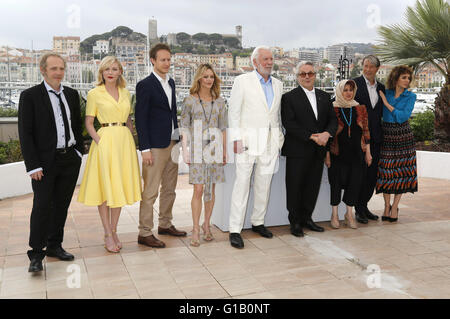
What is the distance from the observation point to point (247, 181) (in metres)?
4.14

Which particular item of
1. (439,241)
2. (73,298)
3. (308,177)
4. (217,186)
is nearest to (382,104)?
(308,177)

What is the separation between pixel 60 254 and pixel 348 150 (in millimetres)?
2993

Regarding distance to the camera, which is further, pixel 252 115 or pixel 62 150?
pixel 252 115

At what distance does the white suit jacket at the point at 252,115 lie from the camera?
157 inches

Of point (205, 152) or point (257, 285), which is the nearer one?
point (257, 285)

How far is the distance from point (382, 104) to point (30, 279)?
3.88 m

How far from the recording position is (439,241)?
4.29 metres

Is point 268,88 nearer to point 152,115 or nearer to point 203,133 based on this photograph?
point 203,133

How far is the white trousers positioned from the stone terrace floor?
0.28 m

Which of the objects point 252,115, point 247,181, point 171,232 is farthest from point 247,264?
point 252,115

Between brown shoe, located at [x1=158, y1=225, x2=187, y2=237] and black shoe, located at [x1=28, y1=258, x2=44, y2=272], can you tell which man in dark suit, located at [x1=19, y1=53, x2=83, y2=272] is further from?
brown shoe, located at [x1=158, y1=225, x2=187, y2=237]

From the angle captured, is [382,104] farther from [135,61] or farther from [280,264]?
[135,61]

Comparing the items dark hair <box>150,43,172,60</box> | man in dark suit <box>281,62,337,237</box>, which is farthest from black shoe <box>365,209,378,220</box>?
dark hair <box>150,43,172,60</box>

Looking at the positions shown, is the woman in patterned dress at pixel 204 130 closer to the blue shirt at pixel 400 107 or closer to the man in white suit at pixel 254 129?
the man in white suit at pixel 254 129
